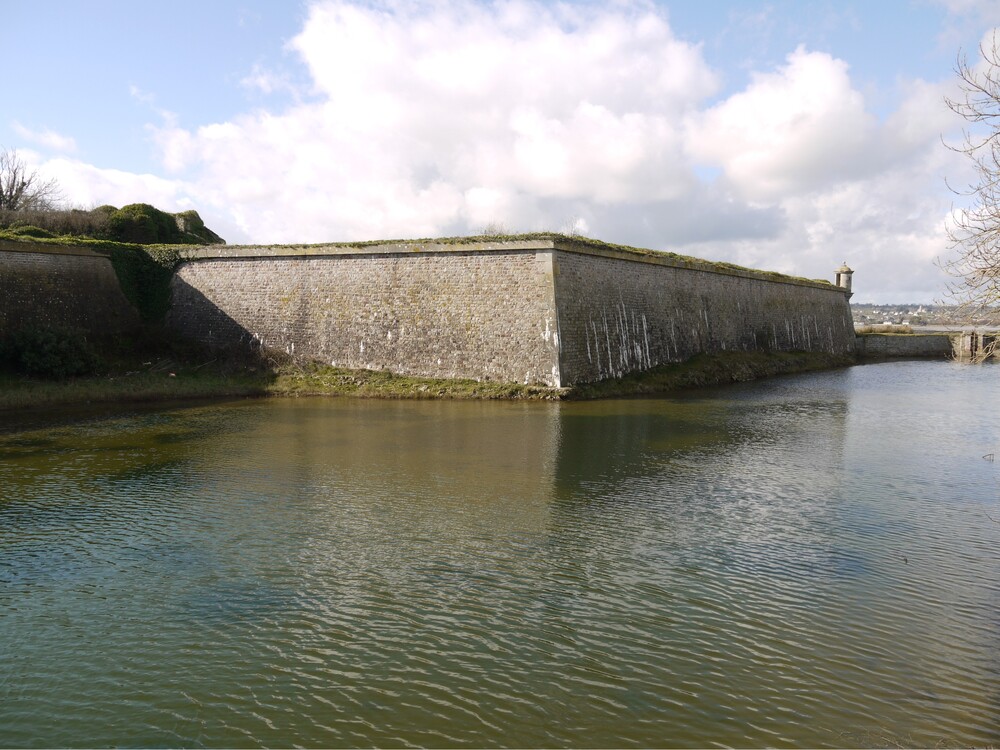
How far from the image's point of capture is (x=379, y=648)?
543 cm

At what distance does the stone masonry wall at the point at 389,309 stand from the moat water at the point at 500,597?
7.87 m

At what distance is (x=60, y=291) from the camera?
21891mm

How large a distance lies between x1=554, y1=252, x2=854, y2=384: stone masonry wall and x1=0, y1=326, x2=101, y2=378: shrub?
14228 millimetres

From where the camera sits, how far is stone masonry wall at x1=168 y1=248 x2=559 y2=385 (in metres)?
20.1

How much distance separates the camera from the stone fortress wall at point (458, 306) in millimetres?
20109

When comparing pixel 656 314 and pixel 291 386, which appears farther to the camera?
pixel 656 314

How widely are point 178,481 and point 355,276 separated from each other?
42.7ft

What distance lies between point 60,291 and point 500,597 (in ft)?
70.0

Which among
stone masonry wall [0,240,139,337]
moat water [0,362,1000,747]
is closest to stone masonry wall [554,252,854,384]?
moat water [0,362,1000,747]

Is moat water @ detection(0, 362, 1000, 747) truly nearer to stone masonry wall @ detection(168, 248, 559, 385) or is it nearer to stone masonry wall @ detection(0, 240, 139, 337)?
stone masonry wall @ detection(168, 248, 559, 385)

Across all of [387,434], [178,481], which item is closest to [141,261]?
[387,434]

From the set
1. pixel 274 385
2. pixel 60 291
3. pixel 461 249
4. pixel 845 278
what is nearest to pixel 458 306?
pixel 461 249

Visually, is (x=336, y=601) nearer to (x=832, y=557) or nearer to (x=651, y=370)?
(x=832, y=557)

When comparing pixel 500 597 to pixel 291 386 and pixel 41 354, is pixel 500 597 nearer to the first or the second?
pixel 291 386
